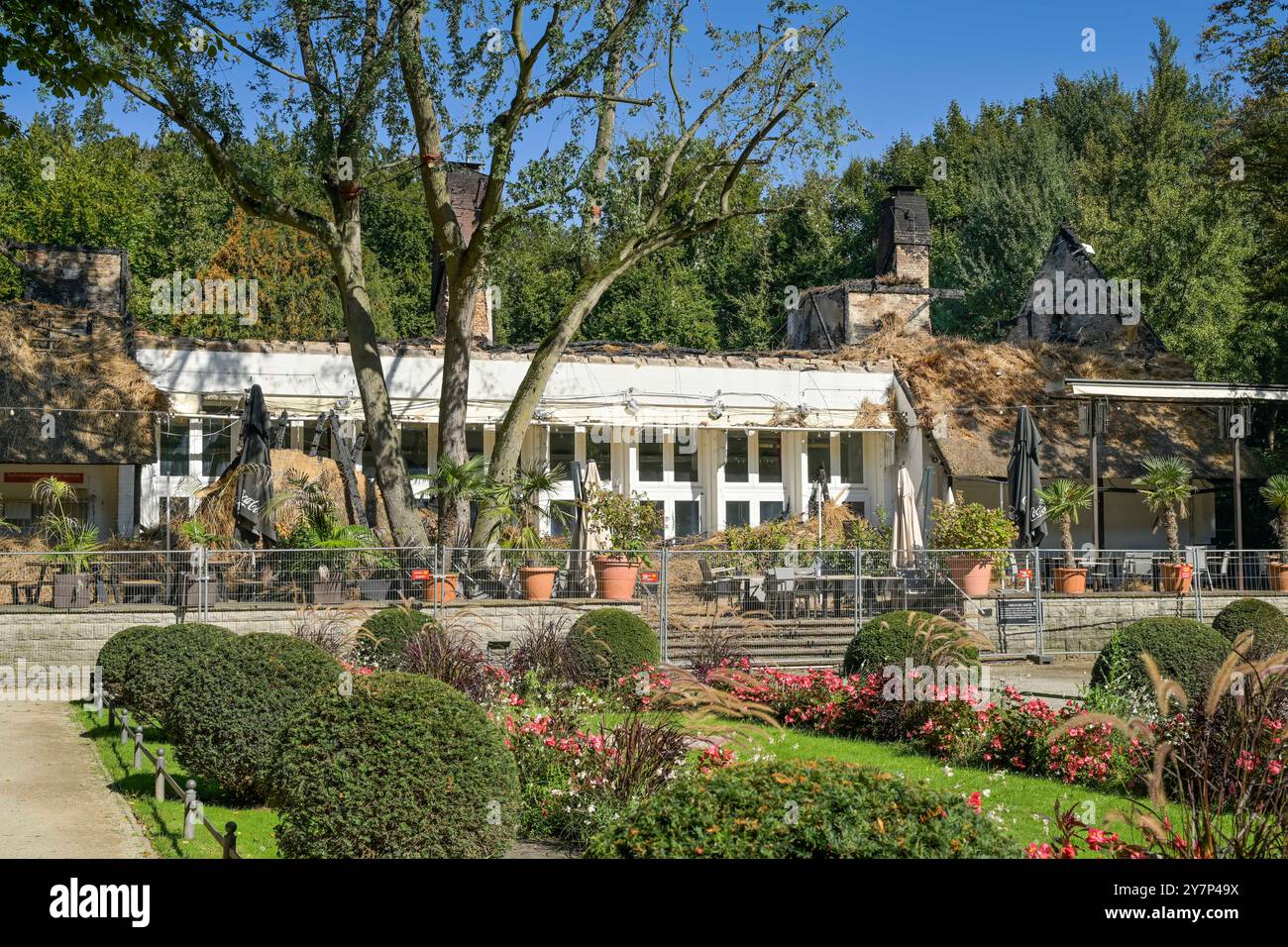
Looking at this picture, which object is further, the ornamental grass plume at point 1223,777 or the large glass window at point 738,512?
the large glass window at point 738,512

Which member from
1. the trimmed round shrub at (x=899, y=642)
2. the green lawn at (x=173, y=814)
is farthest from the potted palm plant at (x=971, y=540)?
the green lawn at (x=173, y=814)

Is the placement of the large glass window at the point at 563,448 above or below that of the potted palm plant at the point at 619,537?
above

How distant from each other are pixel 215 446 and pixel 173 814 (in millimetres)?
16482

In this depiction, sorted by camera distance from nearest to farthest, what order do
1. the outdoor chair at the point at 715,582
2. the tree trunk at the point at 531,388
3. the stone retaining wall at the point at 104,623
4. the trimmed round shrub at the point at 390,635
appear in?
the trimmed round shrub at the point at 390,635, the stone retaining wall at the point at 104,623, the outdoor chair at the point at 715,582, the tree trunk at the point at 531,388

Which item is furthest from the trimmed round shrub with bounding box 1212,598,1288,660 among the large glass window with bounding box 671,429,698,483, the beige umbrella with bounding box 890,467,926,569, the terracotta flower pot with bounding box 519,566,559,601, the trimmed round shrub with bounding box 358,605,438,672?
the large glass window with bounding box 671,429,698,483

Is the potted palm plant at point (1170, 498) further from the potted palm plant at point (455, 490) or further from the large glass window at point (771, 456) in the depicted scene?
the potted palm plant at point (455, 490)

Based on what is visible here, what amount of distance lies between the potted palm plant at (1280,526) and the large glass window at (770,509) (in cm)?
978

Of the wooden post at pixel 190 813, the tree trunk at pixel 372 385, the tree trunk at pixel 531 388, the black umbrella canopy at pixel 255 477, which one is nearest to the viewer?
the wooden post at pixel 190 813

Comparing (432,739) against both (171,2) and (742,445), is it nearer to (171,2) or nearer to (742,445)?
(171,2)

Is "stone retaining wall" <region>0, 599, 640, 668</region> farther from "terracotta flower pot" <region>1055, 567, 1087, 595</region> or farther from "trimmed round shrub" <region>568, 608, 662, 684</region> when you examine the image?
"terracotta flower pot" <region>1055, 567, 1087, 595</region>

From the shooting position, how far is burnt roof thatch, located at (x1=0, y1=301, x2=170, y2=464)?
A: 22984mm

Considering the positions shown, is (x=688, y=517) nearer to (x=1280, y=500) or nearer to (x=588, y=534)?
(x=588, y=534)

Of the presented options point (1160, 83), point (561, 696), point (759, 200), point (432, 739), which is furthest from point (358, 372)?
point (1160, 83)

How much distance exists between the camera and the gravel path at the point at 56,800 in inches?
343
